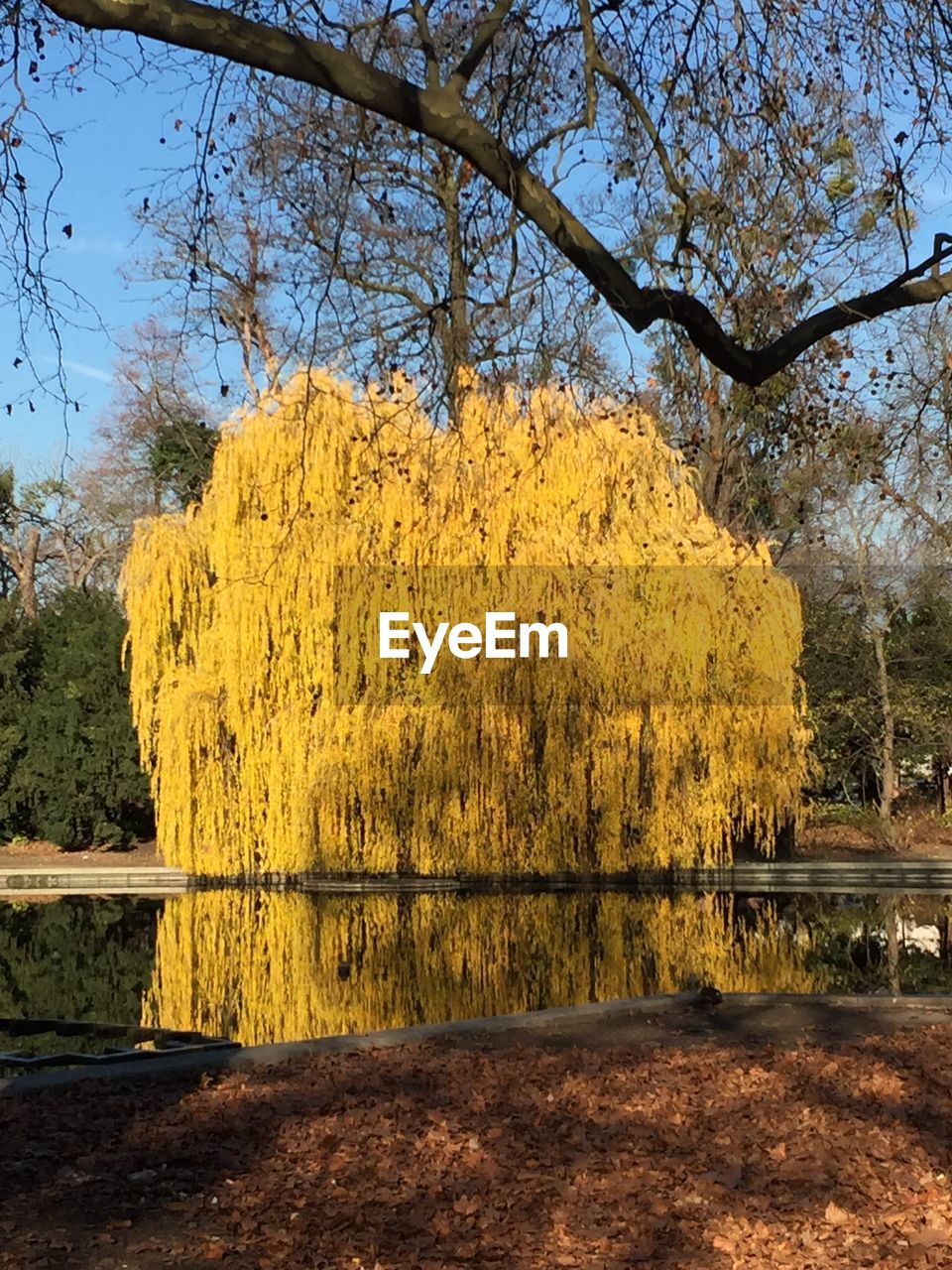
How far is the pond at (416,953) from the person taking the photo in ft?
34.5

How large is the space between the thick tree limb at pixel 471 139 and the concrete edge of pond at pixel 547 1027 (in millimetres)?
3459

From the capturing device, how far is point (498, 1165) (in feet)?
16.1

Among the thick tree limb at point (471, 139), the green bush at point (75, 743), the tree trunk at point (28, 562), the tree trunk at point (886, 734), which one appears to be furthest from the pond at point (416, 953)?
the tree trunk at point (28, 562)

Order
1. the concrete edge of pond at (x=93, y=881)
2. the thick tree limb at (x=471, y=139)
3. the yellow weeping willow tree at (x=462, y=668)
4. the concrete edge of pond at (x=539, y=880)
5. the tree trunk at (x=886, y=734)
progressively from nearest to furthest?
1. the thick tree limb at (x=471, y=139)
2. the yellow weeping willow tree at (x=462, y=668)
3. the concrete edge of pond at (x=539, y=880)
4. the concrete edge of pond at (x=93, y=881)
5. the tree trunk at (x=886, y=734)

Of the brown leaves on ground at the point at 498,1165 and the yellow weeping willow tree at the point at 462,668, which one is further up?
the yellow weeping willow tree at the point at 462,668

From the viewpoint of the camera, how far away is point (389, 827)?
17078 millimetres

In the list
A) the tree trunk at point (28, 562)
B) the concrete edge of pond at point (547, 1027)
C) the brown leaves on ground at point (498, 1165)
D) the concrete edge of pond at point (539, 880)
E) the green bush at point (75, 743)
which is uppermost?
the tree trunk at point (28, 562)

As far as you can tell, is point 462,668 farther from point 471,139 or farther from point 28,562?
point 28,562

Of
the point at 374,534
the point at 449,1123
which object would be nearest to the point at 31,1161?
the point at 449,1123

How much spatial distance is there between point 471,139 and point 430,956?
8806 mm

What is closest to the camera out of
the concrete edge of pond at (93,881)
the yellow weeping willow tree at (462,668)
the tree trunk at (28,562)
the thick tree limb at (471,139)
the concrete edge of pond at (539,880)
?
the thick tree limb at (471,139)

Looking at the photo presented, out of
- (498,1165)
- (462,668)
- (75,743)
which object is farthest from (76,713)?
(498,1165)

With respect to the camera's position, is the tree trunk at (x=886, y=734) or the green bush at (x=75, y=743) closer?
the green bush at (x=75, y=743)

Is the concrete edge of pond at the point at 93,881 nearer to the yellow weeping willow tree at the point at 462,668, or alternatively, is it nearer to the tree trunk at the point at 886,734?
the yellow weeping willow tree at the point at 462,668
